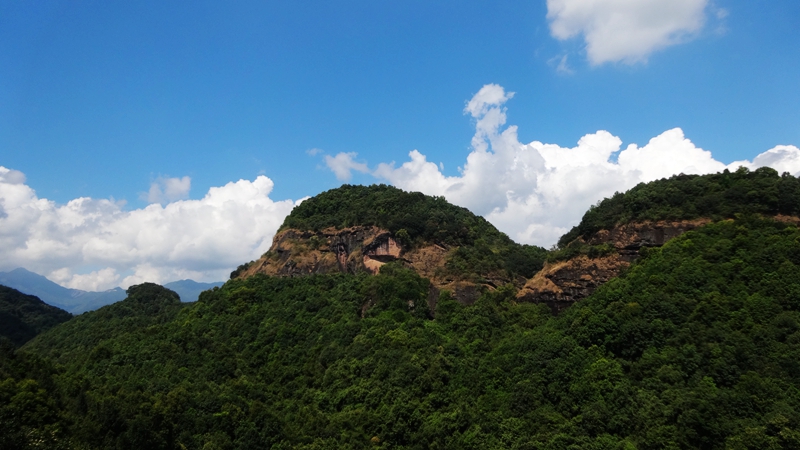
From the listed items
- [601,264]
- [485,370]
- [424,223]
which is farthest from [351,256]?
[601,264]

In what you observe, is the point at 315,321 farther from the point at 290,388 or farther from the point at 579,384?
the point at 579,384

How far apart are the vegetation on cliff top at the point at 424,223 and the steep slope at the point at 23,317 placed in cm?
4383

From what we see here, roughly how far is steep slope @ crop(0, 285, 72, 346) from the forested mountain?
3572cm

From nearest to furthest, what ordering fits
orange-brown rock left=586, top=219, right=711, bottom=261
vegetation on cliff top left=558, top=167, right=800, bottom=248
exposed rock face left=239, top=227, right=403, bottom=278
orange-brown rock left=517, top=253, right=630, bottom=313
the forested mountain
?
the forested mountain, vegetation on cliff top left=558, top=167, right=800, bottom=248, orange-brown rock left=586, top=219, right=711, bottom=261, orange-brown rock left=517, top=253, right=630, bottom=313, exposed rock face left=239, top=227, right=403, bottom=278

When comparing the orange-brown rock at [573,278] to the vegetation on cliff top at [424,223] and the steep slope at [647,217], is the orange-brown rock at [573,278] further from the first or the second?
the vegetation on cliff top at [424,223]

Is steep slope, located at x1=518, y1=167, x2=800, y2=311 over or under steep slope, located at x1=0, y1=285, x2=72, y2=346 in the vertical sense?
over

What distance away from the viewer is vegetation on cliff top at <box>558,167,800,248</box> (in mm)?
35000

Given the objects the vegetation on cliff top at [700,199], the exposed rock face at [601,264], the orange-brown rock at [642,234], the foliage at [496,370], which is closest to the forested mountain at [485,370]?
the foliage at [496,370]

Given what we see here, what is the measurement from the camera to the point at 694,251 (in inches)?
1319

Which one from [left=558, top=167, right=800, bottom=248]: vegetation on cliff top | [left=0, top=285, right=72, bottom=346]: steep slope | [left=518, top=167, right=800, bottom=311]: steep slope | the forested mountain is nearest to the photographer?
the forested mountain

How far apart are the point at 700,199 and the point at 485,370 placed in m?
21.1

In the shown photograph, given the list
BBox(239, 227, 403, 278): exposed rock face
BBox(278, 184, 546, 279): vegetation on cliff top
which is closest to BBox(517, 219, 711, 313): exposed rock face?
BBox(278, 184, 546, 279): vegetation on cliff top

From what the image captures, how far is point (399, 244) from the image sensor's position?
5078cm

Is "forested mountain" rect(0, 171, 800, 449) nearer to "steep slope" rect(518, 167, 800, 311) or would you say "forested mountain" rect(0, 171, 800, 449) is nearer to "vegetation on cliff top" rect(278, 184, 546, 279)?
"steep slope" rect(518, 167, 800, 311)
